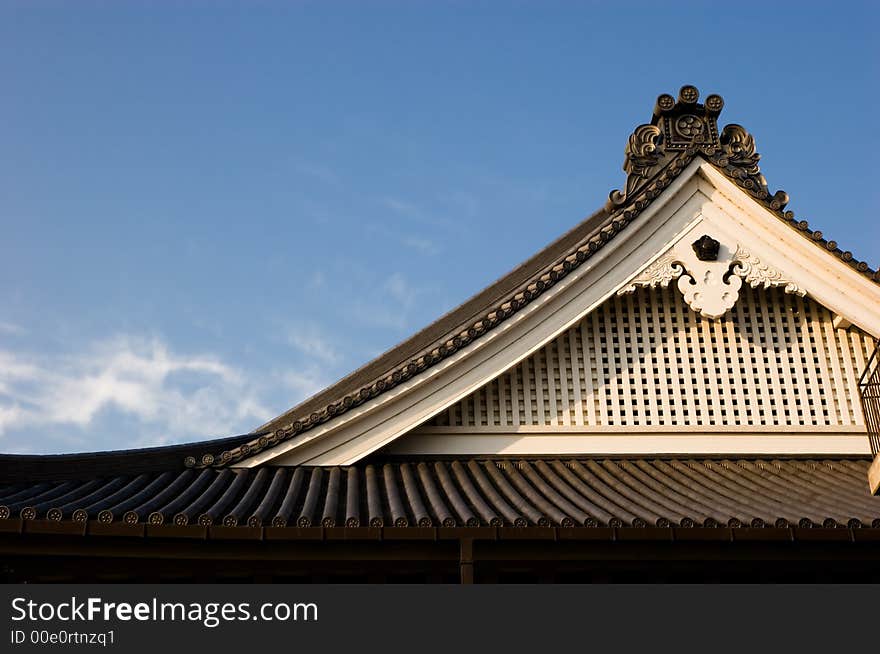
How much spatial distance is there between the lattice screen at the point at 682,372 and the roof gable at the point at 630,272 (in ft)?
1.65

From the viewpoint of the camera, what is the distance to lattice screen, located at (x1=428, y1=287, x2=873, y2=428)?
11047mm

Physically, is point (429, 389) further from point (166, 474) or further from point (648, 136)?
point (648, 136)

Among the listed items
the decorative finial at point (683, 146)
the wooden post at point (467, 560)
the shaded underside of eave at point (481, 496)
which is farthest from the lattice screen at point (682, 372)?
the wooden post at point (467, 560)

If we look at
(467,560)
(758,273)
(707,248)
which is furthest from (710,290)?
(467,560)

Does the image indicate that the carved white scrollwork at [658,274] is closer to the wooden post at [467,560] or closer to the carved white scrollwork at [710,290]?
the carved white scrollwork at [710,290]

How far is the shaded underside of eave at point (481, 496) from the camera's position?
26.3 feet

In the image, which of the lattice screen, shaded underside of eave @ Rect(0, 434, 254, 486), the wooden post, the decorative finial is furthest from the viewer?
the decorative finial

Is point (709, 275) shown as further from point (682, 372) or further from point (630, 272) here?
point (682, 372)

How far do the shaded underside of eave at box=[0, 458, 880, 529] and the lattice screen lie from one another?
1.85 ft

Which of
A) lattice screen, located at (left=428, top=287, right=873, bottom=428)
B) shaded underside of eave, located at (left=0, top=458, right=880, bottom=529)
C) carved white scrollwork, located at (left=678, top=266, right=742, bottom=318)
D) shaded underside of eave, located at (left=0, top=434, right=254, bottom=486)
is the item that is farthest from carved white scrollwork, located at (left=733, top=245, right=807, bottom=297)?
shaded underside of eave, located at (left=0, top=434, right=254, bottom=486)

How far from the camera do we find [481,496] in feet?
30.5

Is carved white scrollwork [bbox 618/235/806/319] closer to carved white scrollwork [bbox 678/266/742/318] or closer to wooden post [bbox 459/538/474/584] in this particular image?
carved white scrollwork [bbox 678/266/742/318]
